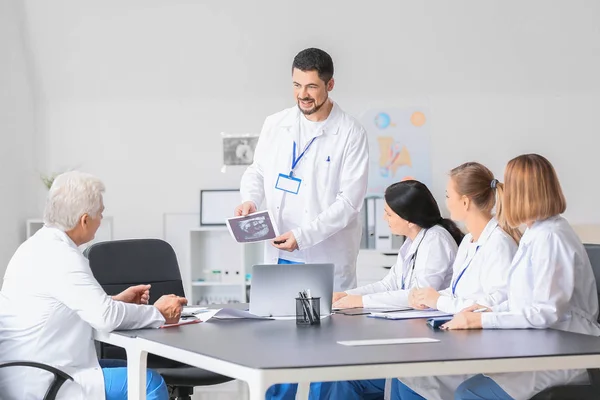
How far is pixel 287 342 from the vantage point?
2.14 metres

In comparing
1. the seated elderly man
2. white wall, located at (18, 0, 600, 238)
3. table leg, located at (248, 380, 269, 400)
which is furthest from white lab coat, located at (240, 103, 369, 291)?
white wall, located at (18, 0, 600, 238)

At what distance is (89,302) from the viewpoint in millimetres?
2469

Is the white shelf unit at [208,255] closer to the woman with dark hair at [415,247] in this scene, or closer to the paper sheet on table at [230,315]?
the woman with dark hair at [415,247]

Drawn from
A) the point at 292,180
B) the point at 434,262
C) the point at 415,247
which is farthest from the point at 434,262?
the point at 292,180

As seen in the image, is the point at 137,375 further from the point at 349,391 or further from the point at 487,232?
the point at 487,232

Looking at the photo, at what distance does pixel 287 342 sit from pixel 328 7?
4251 mm

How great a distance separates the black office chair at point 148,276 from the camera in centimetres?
334

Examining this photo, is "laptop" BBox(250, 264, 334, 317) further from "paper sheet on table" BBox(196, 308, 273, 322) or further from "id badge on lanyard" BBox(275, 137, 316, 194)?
"id badge on lanyard" BBox(275, 137, 316, 194)

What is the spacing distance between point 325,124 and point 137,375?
1.69 meters

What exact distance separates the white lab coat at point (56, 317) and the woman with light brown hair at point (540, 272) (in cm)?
99

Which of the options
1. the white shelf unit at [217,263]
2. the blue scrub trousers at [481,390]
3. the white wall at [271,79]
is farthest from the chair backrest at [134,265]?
the white wall at [271,79]

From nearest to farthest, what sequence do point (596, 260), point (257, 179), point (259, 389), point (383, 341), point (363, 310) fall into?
1. point (259, 389)
2. point (383, 341)
3. point (596, 260)
4. point (363, 310)
5. point (257, 179)

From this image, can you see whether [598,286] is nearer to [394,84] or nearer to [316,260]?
[316,260]

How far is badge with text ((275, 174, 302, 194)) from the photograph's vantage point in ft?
11.9
